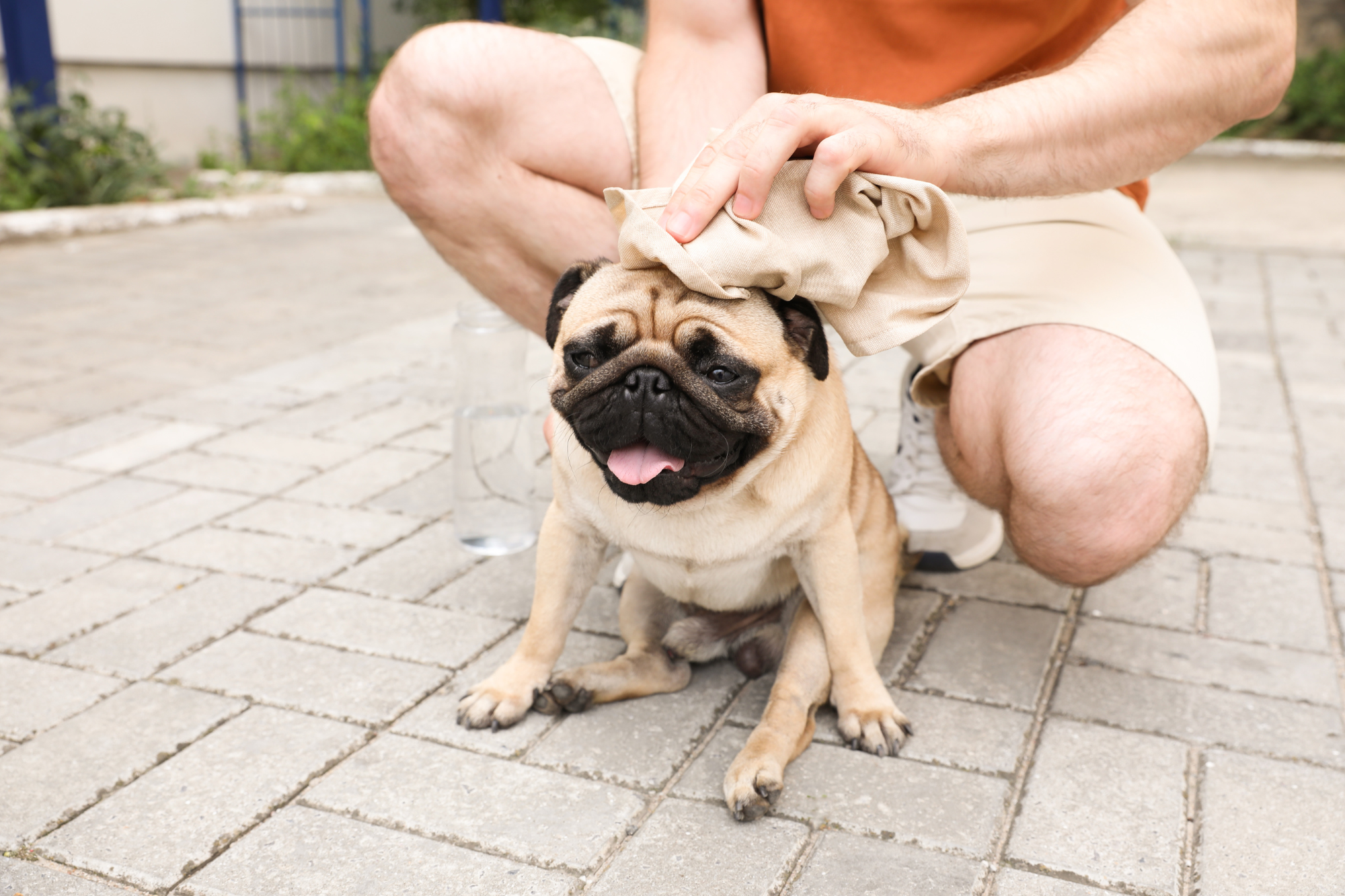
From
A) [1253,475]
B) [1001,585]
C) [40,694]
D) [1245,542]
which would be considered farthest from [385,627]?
[1253,475]

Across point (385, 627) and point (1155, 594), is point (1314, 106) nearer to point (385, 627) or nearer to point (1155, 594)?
point (1155, 594)

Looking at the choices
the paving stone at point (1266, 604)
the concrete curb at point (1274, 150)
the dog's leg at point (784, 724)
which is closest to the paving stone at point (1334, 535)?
the paving stone at point (1266, 604)

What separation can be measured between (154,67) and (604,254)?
32.0 feet

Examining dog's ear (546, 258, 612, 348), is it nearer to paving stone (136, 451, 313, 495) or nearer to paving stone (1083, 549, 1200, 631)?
paving stone (1083, 549, 1200, 631)

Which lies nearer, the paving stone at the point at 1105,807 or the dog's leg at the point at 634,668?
the paving stone at the point at 1105,807

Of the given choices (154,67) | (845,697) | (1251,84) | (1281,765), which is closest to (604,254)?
(845,697)

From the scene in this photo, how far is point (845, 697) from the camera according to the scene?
2180mm

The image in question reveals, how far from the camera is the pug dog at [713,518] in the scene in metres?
1.85

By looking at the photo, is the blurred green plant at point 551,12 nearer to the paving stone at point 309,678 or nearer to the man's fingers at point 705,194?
the paving stone at point 309,678

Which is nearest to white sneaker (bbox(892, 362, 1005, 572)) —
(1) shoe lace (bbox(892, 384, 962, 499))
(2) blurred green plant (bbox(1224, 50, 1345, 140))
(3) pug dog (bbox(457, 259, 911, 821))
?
(1) shoe lace (bbox(892, 384, 962, 499))

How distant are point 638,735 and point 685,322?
0.82 metres

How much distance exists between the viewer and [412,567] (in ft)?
9.61

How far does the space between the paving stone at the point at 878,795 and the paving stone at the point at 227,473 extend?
6.29 feet

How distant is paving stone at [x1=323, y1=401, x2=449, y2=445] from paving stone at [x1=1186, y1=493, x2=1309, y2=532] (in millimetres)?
2544
